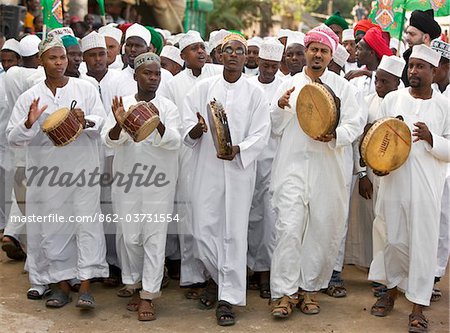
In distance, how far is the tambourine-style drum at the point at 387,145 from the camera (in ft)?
18.4

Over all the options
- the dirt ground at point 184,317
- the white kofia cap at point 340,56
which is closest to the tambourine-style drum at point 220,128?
the dirt ground at point 184,317

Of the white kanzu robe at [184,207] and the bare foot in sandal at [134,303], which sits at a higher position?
the white kanzu robe at [184,207]

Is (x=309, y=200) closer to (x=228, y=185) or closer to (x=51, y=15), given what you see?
(x=228, y=185)

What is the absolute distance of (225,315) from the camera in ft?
19.0

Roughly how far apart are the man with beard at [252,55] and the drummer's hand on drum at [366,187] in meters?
2.38

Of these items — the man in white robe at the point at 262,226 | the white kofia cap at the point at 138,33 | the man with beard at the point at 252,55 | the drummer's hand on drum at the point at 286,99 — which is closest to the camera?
the drummer's hand on drum at the point at 286,99

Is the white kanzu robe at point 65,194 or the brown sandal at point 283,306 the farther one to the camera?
the white kanzu robe at point 65,194

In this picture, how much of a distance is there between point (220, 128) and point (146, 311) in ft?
4.98

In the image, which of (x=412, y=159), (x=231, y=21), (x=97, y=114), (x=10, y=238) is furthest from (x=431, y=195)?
(x=231, y=21)

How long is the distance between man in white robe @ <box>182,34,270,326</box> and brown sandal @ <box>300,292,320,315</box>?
→ 50cm

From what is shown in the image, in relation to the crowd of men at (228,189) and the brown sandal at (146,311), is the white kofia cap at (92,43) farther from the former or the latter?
the brown sandal at (146,311)

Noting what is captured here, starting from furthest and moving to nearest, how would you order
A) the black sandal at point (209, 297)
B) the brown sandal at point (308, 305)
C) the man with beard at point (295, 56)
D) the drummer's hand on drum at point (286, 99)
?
the man with beard at point (295, 56)
the black sandal at point (209, 297)
the brown sandal at point (308, 305)
the drummer's hand on drum at point (286, 99)

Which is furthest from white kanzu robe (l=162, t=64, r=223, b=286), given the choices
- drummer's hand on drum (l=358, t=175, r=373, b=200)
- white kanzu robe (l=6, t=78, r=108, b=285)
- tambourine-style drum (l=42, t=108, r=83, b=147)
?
drummer's hand on drum (l=358, t=175, r=373, b=200)

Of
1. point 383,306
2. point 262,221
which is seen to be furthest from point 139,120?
point 383,306
